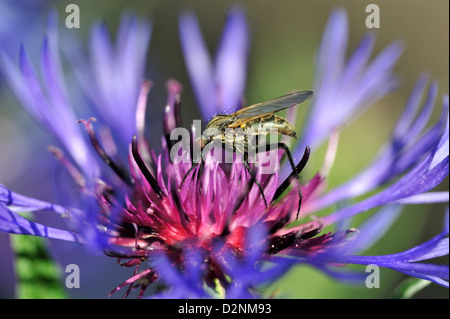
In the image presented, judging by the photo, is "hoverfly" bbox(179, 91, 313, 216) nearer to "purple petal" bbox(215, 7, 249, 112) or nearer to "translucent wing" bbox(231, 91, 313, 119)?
"translucent wing" bbox(231, 91, 313, 119)

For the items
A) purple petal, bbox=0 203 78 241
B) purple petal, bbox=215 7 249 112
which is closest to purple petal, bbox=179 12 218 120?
purple petal, bbox=215 7 249 112

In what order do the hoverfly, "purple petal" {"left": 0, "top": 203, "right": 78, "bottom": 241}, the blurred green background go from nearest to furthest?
"purple petal" {"left": 0, "top": 203, "right": 78, "bottom": 241} < the hoverfly < the blurred green background

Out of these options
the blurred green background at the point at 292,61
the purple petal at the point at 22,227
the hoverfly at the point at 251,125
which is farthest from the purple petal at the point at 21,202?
the blurred green background at the point at 292,61

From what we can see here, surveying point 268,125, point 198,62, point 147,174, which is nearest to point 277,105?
point 268,125

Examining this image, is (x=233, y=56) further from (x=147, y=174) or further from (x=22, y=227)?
(x=22, y=227)

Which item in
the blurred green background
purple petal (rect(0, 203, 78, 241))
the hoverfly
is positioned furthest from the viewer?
the blurred green background
